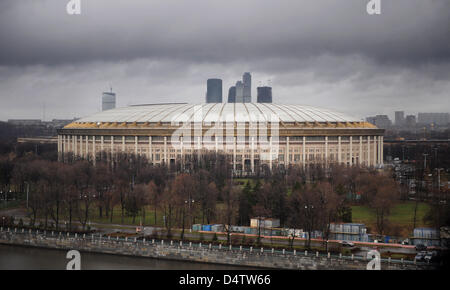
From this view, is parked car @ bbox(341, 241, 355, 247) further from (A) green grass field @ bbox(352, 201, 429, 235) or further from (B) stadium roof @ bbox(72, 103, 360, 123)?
(B) stadium roof @ bbox(72, 103, 360, 123)

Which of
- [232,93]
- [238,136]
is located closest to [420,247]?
[238,136]

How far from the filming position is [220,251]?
2117 cm

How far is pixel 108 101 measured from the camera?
12700cm

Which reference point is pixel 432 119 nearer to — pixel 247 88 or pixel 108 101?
pixel 247 88

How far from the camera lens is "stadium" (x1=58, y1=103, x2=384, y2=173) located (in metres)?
43.4

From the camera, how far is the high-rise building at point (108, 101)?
409ft

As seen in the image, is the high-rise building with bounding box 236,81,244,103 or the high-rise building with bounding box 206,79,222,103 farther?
the high-rise building with bounding box 206,79,222,103

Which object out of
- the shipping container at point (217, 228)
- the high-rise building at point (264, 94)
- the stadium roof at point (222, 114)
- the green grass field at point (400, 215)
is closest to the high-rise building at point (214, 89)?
the high-rise building at point (264, 94)

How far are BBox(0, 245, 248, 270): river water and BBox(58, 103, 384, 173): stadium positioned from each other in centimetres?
1980

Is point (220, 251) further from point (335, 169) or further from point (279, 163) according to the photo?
point (279, 163)

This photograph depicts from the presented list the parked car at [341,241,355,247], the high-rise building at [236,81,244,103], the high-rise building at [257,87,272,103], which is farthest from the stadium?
the high-rise building at [236,81,244,103]

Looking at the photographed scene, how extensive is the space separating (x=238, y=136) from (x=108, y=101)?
89.3 meters
